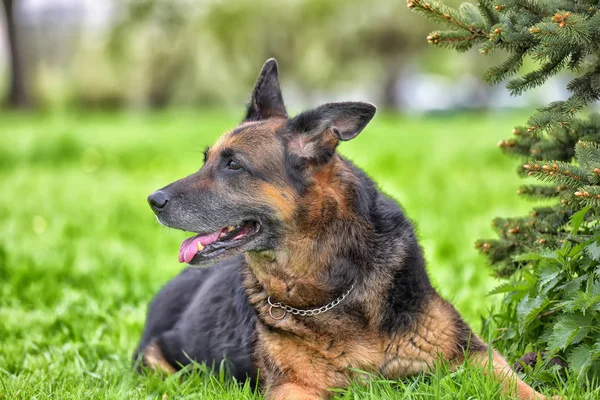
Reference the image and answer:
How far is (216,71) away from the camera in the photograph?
42.0 meters

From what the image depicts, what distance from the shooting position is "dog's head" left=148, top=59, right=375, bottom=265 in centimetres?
405

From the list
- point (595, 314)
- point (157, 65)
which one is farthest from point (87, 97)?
point (595, 314)

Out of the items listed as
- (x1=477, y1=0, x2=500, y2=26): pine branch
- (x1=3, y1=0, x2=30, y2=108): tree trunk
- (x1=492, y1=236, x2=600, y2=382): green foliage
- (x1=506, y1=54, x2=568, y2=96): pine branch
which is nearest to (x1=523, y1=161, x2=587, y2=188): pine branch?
(x1=492, y1=236, x2=600, y2=382): green foliage

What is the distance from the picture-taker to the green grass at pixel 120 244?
4348 millimetres

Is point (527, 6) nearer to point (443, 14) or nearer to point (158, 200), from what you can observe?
point (443, 14)

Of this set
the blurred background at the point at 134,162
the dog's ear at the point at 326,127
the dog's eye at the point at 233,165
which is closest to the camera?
the dog's ear at the point at 326,127

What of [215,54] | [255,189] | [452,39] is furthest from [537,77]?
[215,54]

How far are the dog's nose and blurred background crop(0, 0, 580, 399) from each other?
2.60 ft

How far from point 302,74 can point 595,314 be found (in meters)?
43.1

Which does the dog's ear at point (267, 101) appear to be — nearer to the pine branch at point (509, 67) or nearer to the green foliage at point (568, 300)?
the pine branch at point (509, 67)

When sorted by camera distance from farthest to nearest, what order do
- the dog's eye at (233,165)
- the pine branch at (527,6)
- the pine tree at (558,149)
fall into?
the dog's eye at (233,165) < the pine branch at (527,6) < the pine tree at (558,149)

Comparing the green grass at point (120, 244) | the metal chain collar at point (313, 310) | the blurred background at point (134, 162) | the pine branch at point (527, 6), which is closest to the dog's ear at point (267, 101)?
the blurred background at point (134, 162)

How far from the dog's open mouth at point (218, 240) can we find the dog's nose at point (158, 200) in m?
0.28

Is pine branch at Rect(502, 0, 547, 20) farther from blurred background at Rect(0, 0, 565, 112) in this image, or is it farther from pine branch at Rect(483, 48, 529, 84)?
blurred background at Rect(0, 0, 565, 112)
